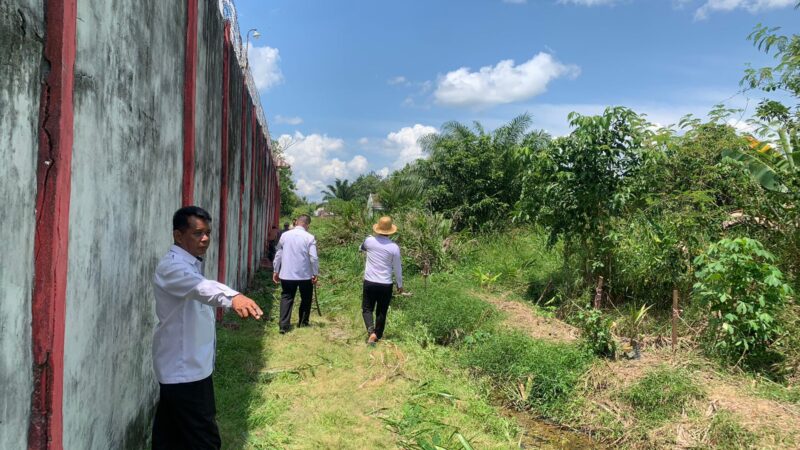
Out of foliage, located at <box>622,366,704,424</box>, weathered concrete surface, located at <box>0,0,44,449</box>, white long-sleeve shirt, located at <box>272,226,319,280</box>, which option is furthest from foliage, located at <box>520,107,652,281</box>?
weathered concrete surface, located at <box>0,0,44,449</box>

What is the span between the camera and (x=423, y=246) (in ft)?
39.5

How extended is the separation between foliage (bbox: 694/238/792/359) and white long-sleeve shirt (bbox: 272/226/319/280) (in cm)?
482

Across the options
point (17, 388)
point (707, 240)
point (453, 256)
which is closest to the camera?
point (17, 388)

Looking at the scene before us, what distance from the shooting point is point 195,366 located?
2793 millimetres

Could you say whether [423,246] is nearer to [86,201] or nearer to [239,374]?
[239,374]

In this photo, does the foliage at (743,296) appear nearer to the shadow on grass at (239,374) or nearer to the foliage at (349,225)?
the shadow on grass at (239,374)

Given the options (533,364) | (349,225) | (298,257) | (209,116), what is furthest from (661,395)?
(349,225)

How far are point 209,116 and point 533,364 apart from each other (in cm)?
451

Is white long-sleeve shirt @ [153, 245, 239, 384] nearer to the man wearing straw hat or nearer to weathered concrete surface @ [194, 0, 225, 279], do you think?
weathered concrete surface @ [194, 0, 225, 279]

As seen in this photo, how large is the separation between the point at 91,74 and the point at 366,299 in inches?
189

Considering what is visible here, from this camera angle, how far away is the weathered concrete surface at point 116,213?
7.64ft

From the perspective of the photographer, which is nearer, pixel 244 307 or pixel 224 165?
pixel 244 307

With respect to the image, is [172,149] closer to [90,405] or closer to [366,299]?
[90,405]

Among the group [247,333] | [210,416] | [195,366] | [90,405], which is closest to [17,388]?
[90,405]
